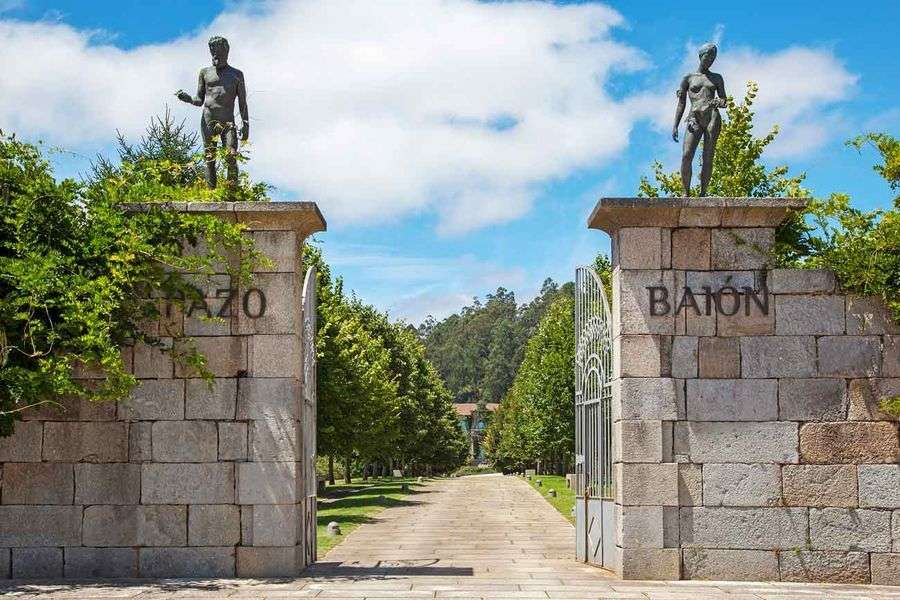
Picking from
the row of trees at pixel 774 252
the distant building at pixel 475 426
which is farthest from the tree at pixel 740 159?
the distant building at pixel 475 426

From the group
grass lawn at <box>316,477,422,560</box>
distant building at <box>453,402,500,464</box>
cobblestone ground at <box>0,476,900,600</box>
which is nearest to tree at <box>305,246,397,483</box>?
grass lawn at <box>316,477,422,560</box>

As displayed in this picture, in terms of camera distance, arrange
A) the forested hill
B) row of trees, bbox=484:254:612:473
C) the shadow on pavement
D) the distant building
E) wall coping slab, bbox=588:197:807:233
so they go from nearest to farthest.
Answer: wall coping slab, bbox=588:197:807:233, the shadow on pavement, row of trees, bbox=484:254:612:473, the distant building, the forested hill


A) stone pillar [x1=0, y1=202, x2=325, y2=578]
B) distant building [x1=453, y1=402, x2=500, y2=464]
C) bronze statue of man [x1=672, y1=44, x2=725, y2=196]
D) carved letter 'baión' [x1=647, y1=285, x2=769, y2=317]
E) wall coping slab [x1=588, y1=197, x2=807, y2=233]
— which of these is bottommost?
distant building [x1=453, y1=402, x2=500, y2=464]

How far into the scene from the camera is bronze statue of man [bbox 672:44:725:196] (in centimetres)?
1116

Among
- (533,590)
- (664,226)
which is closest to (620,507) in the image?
(533,590)

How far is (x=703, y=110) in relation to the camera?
11141 millimetres

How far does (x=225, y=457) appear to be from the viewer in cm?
1077

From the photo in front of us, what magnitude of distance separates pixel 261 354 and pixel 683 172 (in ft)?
16.1

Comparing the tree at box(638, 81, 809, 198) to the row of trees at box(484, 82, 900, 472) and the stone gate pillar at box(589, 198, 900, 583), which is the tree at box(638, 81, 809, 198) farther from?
the stone gate pillar at box(589, 198, 900, 583)

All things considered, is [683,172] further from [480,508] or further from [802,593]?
[480,508]

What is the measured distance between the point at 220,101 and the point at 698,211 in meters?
5.27

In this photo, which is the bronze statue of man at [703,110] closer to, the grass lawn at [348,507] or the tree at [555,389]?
the grass lawn at [348,507]

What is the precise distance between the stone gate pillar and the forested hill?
13109cm

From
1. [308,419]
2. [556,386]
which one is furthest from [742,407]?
[556,386]
